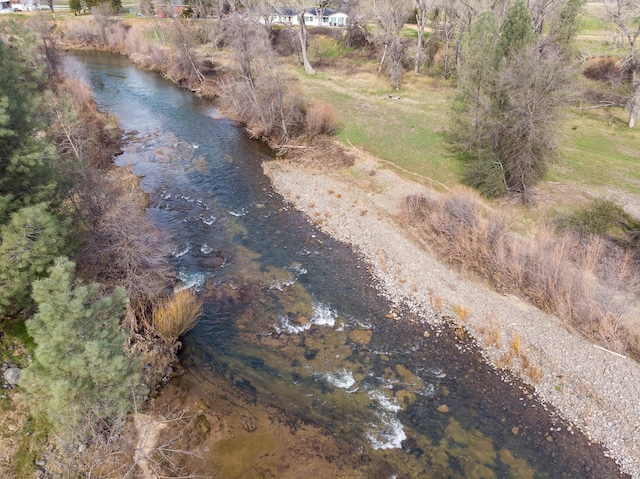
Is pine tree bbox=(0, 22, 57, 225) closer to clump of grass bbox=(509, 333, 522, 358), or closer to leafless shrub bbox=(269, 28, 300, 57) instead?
clump of grass bbox=(509, 333, 522, 358)

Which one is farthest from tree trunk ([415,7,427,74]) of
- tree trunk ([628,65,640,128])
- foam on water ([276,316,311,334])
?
foam on water ([276,316,311,334])

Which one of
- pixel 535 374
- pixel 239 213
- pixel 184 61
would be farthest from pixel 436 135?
pixel 184 61

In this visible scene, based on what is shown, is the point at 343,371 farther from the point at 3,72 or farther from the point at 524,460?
the point at 3,72

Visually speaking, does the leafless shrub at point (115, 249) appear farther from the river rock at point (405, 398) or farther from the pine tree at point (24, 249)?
the river rock at point (405, 398)

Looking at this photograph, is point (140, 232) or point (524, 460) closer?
point (524, 460)

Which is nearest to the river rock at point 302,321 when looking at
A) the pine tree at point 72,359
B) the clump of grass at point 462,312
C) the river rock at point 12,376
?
the clump of grass at point 462,312

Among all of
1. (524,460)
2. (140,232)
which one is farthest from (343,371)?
(140,232)

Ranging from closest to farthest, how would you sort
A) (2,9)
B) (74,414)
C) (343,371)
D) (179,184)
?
1. (74,414)
2. (343,371)
3. (179,184)
4. (2,9)
